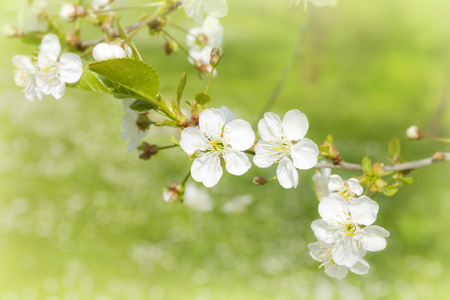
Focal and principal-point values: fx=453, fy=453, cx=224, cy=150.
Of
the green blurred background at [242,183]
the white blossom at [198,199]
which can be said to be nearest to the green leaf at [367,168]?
the green blurred background at [242,183]

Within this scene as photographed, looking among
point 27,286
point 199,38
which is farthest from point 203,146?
point 27,286

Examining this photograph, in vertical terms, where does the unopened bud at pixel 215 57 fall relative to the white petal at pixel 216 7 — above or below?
below

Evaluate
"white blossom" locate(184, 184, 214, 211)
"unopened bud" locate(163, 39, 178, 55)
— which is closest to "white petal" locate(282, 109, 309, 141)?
"unopened bud" locate(163, 39, 178, 55)

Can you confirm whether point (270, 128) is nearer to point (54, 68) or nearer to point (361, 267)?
point (361, 267)

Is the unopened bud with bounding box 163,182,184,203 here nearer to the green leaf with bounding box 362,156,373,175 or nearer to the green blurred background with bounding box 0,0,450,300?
the green leaf with bounding box 362,156,373,175

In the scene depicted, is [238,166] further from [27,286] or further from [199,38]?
[27,286]

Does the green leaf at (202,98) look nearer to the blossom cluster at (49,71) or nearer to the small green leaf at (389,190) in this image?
the blossom cluster at (49,71)
